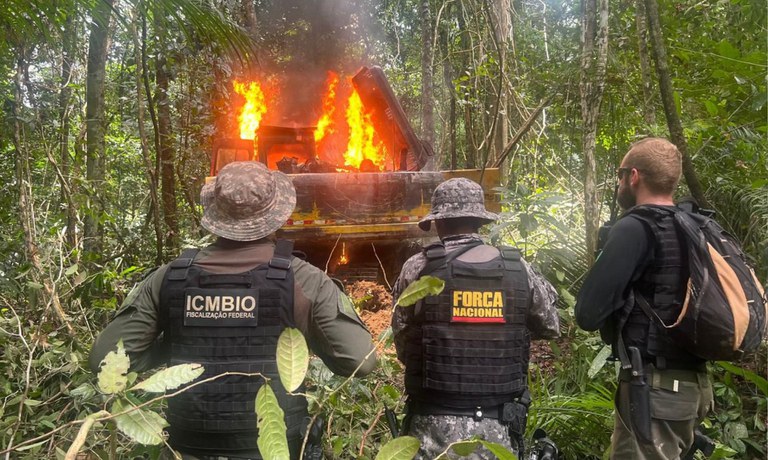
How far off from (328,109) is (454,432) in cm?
1029

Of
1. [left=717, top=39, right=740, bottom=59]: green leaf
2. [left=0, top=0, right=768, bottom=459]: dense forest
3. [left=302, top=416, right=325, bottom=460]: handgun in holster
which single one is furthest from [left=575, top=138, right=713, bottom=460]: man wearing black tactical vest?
[left=302, top=416, right=325, bottom=460]: handgun in holster

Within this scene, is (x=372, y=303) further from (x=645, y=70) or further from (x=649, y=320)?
(x=649, y=320)

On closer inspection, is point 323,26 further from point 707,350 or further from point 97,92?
point 707,350

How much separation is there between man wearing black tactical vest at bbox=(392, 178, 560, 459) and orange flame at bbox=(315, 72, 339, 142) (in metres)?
9.30

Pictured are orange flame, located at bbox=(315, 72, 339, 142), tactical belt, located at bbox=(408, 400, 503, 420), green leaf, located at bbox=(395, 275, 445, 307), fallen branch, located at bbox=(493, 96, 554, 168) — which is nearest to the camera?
green leaf, located at bbox=(395, 275, 445, 307)

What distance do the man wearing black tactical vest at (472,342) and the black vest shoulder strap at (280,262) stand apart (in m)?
0.62

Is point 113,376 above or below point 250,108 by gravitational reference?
below

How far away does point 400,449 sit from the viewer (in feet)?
3.80

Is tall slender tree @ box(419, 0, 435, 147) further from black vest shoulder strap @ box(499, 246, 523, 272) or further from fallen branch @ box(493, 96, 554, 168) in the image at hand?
black vest shoulder strap @ box(499, 246, 523, 272)

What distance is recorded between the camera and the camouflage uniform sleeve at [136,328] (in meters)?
2.13

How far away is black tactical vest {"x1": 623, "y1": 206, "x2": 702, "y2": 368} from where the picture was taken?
2439 mm

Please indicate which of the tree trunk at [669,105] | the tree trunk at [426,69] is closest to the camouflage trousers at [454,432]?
the tree trunk at [669,105]

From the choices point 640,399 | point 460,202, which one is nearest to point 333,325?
point 460,202

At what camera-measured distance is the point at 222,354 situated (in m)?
2.12
